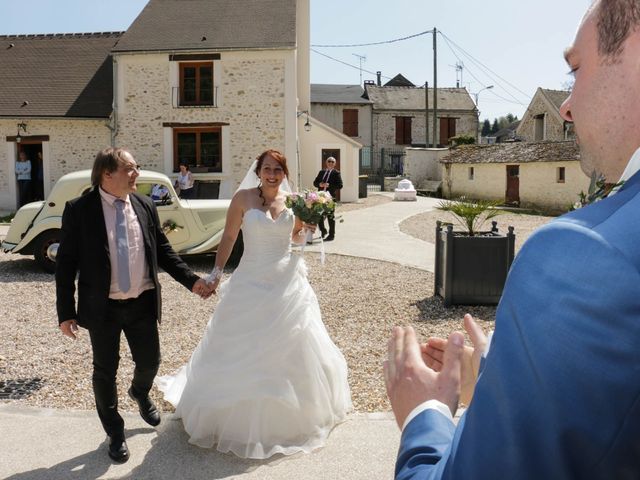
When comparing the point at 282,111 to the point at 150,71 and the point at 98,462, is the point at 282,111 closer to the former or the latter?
the point at 150,71

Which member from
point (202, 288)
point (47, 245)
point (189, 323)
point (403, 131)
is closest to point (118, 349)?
point (202, 288)

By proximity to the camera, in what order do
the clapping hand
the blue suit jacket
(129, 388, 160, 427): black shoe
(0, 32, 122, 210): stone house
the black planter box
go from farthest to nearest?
1. (0, 32, 122, 210): stone house
2. the black planter box
3. (129, 388, 160, 427): black shoe
4. the clapping hand
5. the blue suit jacket

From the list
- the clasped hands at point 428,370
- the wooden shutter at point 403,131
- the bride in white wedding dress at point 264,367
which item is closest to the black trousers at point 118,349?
the bride in white wedding dress at point 264,367

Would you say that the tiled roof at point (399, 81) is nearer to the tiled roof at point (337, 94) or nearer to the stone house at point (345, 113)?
the tiled roof at point (337, 94)

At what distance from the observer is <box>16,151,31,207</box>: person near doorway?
21328 mm

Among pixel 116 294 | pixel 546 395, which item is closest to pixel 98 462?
pixel 116 294

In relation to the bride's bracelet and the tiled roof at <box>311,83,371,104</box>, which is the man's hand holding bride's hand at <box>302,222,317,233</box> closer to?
the bride's bracelet

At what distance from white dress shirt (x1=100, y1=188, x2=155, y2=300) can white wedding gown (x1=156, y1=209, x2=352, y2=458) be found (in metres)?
0.59

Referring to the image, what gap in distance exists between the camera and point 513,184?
96.4 feet

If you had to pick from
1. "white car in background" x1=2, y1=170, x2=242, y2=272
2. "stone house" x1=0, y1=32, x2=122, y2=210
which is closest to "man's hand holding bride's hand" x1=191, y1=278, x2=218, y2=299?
"white car in background" x1=2, y1=170, x2=242, y2=272

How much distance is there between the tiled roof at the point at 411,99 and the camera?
49156 mm

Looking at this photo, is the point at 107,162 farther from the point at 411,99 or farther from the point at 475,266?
the point at 411,99

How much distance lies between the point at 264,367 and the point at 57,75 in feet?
76.5

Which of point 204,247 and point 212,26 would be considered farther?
point 212,26
